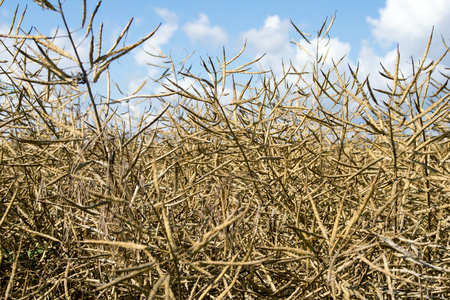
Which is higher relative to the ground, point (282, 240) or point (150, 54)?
point (150, 54)

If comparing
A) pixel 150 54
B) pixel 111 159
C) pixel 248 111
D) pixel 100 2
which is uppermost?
pixel 150 54

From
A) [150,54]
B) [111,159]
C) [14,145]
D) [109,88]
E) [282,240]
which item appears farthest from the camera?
[150,54]

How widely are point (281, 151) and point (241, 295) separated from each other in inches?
26.2

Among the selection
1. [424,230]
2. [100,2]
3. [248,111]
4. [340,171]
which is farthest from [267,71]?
[100,2]

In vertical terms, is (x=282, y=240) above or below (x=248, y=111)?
below

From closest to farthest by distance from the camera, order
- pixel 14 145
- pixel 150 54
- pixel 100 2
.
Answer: pixel 100 2
pixel 14 145
pixel 150 54

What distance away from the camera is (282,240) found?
1.52m

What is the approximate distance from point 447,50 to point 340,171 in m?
0.56

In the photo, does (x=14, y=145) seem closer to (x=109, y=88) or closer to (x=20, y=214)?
(x=20, y=214)

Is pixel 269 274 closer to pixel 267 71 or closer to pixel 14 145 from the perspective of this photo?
pixel 267 71

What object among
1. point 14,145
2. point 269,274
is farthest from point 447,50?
point 14,145

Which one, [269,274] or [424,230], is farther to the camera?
[424,230]

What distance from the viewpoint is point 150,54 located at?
98.8 inches

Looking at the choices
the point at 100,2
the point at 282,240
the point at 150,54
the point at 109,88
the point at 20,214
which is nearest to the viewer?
the point at 100,2
